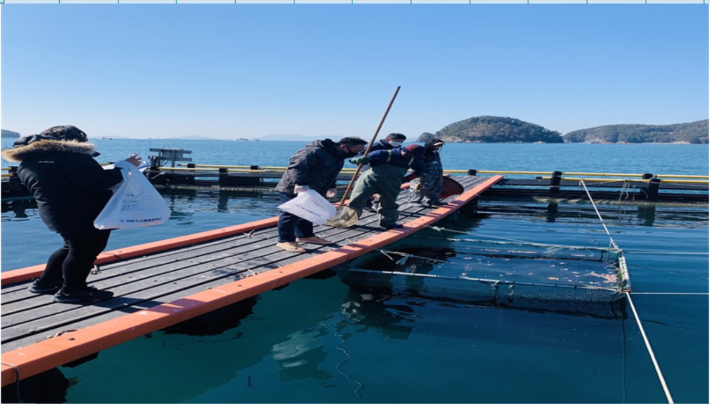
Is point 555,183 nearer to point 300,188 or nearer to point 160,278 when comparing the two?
point 300,188

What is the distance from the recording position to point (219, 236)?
7.89 m

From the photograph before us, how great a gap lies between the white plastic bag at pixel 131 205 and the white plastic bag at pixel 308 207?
2068 mm

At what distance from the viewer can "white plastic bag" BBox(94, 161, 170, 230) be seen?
443 cm

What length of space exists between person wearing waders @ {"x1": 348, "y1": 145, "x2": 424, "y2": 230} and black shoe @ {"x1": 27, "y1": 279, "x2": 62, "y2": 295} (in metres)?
4.60

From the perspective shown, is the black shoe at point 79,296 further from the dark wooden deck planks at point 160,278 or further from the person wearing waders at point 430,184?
the person wearing waders at point 430,184

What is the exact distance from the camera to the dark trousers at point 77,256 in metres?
4.47

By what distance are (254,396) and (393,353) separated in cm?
150

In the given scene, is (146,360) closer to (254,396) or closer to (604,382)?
(254,396)

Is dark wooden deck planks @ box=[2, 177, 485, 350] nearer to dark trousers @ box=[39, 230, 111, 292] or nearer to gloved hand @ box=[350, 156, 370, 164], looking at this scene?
dark trousers @ box=[39, 230, 111, 292]

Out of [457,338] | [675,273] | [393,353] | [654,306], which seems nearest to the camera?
[393,353]

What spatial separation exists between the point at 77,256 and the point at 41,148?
0.91 meters

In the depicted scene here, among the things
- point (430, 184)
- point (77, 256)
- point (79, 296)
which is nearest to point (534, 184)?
point (430, 184)

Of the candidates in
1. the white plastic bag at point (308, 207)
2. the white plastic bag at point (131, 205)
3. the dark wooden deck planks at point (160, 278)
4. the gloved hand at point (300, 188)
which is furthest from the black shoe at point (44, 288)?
the gloved hand at point (300, 188)

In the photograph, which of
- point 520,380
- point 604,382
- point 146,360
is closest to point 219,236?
point 146,360
